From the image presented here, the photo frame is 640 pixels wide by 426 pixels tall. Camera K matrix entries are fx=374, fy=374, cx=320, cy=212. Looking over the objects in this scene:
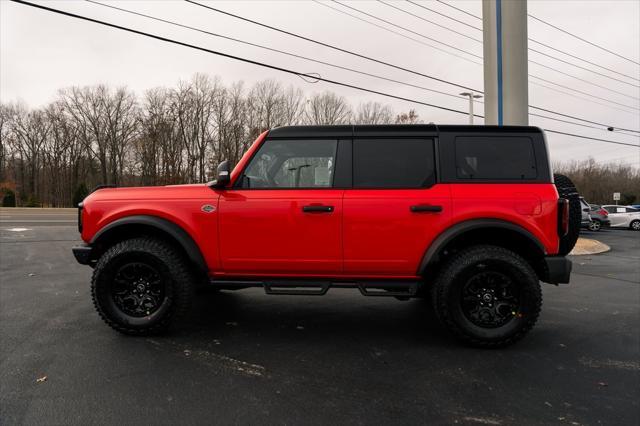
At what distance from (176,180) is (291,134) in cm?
3781

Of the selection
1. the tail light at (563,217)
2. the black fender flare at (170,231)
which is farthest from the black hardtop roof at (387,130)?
→ the black fender flare at (170,231)

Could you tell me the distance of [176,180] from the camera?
127ft

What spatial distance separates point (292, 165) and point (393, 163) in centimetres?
98

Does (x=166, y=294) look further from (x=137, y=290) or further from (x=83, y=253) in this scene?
(x=83, y=253)

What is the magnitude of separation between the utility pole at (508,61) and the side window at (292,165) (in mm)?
6991

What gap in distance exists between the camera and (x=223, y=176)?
3.52 metres

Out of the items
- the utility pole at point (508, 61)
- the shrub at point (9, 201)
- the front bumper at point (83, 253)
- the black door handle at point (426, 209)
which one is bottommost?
the front bumper at point (83, 253)

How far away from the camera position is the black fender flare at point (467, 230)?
3311 mm

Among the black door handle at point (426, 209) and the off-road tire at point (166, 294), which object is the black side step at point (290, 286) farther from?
the black door handle at point (426, 209)

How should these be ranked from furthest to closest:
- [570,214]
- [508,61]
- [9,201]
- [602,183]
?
[602,183] → [9,201] → [508,61] → [570,214]

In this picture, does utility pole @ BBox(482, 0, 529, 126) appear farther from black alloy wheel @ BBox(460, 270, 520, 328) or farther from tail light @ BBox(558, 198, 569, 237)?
black alloy wheel @ BBox(460, 270, 520, 328)

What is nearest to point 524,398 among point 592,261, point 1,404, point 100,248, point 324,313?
point 324,313

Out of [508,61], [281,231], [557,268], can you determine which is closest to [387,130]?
[281,231]

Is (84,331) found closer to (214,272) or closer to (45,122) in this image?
(214,272)
